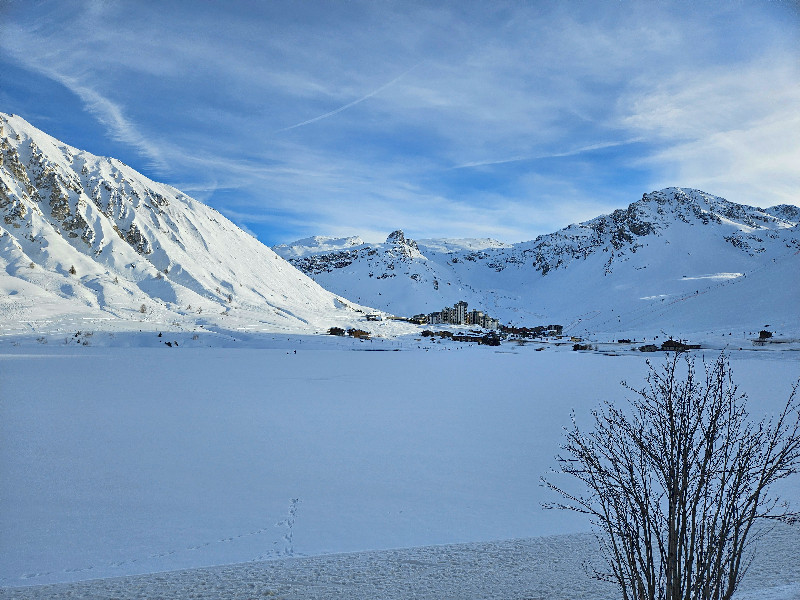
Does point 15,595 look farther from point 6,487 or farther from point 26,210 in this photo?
point 26,210

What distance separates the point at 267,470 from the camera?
10375mm

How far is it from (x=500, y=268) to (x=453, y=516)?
19105 centimetres

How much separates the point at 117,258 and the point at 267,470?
50.1 m

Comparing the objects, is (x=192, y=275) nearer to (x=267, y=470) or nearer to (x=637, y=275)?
(x=267, y=470)

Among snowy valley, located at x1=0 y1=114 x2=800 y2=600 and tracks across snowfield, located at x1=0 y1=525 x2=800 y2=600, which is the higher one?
snowy valley, located at x1=0 y1=114 x2=800 y2=600

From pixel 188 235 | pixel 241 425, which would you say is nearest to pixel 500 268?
pixel 188 235

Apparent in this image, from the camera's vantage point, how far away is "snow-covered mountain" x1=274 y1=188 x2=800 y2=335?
7138 centimetres

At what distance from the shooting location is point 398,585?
6207 millimetres

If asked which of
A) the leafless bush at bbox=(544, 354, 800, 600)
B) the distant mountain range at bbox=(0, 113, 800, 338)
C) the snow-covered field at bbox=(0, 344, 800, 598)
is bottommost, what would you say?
the snow-covered field at bbox=(0, 344, 800, 598)

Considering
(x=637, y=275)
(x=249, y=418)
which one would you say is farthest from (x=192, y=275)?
(x=637, y=275)

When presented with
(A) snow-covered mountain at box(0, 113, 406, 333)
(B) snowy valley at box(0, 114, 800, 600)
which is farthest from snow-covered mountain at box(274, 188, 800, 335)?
(A) snow-covered mountain at box(0, 113, 406, 333)

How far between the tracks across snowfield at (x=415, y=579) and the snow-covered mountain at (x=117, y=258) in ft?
126

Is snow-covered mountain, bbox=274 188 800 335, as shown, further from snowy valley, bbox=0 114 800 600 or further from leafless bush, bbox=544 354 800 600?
leafless bush, bbox=544 354 800 600

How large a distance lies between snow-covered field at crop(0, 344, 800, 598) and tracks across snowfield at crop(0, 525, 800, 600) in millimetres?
68
